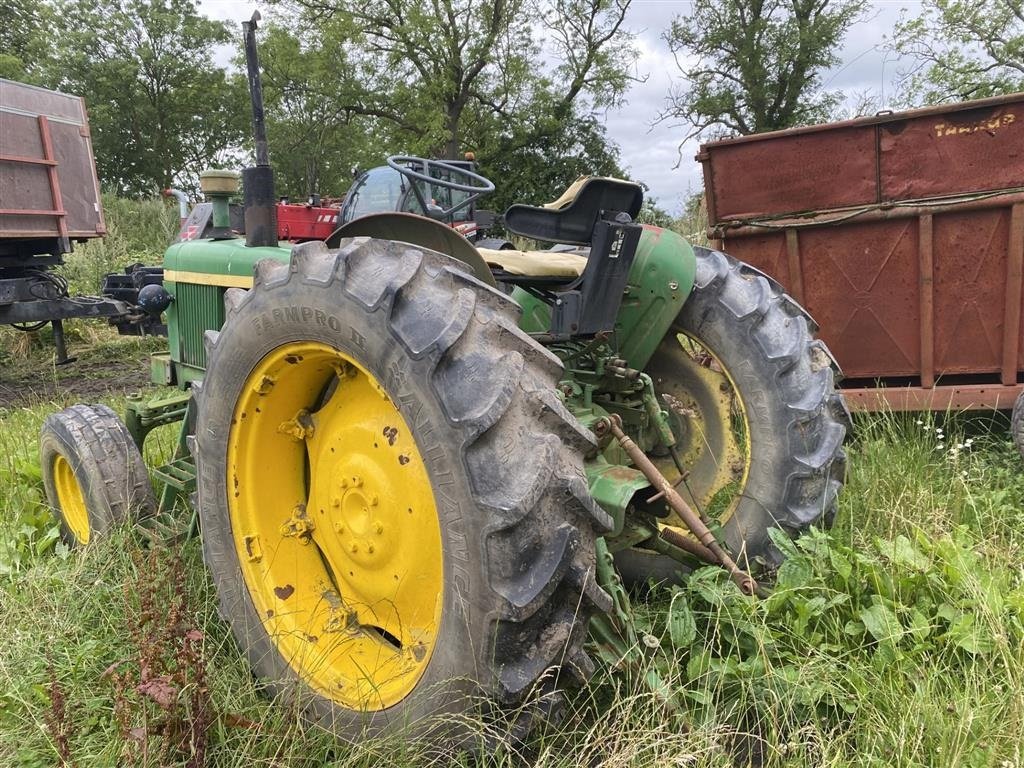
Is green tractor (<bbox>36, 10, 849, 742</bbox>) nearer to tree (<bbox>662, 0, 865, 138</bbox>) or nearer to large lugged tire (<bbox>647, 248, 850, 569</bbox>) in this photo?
large lugged tire (<bbox>647, 248, 850, 569</bbox>)

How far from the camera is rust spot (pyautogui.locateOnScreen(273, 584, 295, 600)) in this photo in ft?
6.84

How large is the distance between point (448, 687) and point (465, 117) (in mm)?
23898

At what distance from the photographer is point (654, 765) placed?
5.18 ft

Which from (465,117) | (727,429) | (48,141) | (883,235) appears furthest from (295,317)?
(465,117)

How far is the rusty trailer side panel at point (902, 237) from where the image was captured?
12.9ft

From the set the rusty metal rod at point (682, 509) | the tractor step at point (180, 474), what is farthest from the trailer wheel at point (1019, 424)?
the tractor step at point (180, 474)

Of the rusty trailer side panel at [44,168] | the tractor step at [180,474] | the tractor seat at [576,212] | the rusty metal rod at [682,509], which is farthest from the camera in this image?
the rusty trailer side panel at [44,168]

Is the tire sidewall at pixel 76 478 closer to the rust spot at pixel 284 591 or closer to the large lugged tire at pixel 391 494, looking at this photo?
the large lugged tire at pixel 391 494

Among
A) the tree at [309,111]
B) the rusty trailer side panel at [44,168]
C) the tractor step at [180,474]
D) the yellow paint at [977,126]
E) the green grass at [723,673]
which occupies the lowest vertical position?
the green grass at [723,673]

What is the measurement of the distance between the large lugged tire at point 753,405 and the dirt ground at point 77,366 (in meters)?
6.22

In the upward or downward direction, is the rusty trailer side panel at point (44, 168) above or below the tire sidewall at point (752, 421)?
above

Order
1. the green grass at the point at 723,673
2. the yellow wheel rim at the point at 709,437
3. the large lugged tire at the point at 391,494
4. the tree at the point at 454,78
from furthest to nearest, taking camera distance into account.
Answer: the tree at the point at 454,78 < the yellow wheel rim at the point at 709,437 < the green grass at the point at 723,673 < the large lugged tire at the point at 391,494

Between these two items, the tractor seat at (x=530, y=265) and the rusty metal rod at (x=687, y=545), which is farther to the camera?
the tractor seat at (x=530, y=265)

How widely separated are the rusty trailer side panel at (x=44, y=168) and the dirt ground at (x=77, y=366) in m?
1.59
